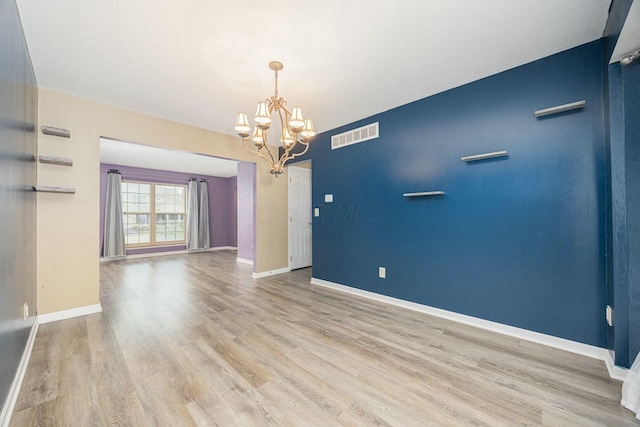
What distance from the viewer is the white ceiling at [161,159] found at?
510cm

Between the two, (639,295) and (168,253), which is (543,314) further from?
(168,253)

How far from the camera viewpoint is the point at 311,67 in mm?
2387

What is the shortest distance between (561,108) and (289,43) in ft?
→ 7.55

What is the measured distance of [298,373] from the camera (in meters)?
1.82

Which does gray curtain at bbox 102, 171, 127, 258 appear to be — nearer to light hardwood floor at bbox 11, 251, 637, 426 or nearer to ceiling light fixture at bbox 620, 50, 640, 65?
light hardwood floor at bbox 11, 251, 637, 426

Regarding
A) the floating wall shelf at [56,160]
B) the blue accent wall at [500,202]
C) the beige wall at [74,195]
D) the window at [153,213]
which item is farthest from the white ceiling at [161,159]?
the blue accent wall at [500,202]

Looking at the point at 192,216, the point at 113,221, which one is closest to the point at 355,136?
the point at 192,216

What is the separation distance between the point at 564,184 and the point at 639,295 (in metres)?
0.94

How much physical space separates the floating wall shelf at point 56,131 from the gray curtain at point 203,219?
17.4ft

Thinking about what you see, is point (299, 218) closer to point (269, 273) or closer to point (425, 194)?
point (269, 273)

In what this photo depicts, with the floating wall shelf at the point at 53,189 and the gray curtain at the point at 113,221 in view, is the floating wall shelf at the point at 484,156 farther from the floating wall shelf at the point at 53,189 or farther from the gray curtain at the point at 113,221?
the gray curtain at the point at 113,221

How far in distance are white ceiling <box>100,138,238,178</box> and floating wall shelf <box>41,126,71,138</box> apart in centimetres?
180

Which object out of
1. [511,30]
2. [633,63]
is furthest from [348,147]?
[633,63]

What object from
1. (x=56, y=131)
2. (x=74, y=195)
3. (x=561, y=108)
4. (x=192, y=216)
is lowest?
(x=192, y=216)
